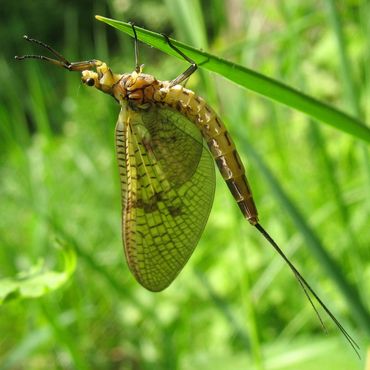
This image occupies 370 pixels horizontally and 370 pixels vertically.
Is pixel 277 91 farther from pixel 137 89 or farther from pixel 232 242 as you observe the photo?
pixel 232 242

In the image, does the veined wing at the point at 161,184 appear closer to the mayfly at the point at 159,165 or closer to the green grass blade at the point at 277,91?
the mayfly at the point at 159,165

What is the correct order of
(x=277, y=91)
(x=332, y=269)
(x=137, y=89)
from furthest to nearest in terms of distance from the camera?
(x=137, y=89) → (x=332, y=269) → (x=277, y=91)

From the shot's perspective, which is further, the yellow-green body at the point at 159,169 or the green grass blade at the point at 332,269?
the yellow-green body at the point at 159,169

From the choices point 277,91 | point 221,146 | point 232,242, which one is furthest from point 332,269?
point 232,242

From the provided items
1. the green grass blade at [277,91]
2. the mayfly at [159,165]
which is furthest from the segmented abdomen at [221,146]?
the green grass blade at [277,91]

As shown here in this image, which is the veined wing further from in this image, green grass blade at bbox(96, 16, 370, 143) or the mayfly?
green grass blade at bbox(96, 16, 370, 143)

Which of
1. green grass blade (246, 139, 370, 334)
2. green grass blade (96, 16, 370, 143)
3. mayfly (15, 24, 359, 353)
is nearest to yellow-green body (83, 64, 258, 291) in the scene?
mayfly (15, 24, 359, 353)

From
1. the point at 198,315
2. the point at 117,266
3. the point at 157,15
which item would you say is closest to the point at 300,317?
the point at 198,315
